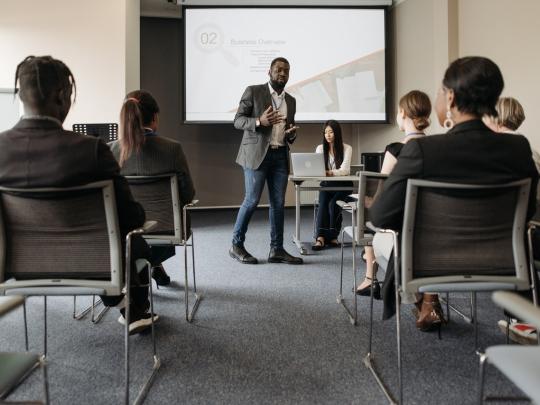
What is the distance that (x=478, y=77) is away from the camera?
1.26m

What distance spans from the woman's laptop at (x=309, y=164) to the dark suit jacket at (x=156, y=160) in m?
1.80

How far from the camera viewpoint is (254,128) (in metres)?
3.06

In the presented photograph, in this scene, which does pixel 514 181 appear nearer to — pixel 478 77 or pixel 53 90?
pixel 478 77

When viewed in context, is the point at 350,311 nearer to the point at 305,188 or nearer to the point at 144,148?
the point at 144,148

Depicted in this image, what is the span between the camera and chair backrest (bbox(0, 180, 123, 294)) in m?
1.19

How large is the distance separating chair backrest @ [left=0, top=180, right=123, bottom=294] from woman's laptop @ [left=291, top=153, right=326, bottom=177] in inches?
99.4

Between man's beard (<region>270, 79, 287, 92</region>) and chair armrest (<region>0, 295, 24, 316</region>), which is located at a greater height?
man's beard (<region>270, 79, 287, 92</region>)

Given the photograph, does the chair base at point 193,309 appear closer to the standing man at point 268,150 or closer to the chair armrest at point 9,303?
the standing man at point 268,150

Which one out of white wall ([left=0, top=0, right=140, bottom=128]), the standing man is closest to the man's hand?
the standing man

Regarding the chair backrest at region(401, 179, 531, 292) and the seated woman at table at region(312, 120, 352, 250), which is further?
the seated woman at table at region(312, 120, 352, 250)

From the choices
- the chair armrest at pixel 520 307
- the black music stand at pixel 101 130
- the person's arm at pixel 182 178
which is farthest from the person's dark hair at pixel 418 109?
the black music stand at pixel 101 130

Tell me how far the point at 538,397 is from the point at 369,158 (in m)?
4.31

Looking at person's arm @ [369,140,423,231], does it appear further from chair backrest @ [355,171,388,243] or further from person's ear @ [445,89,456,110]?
chair backrest @ [355,171,388,243]

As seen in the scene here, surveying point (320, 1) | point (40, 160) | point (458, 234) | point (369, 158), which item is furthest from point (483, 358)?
point (320, 1)
